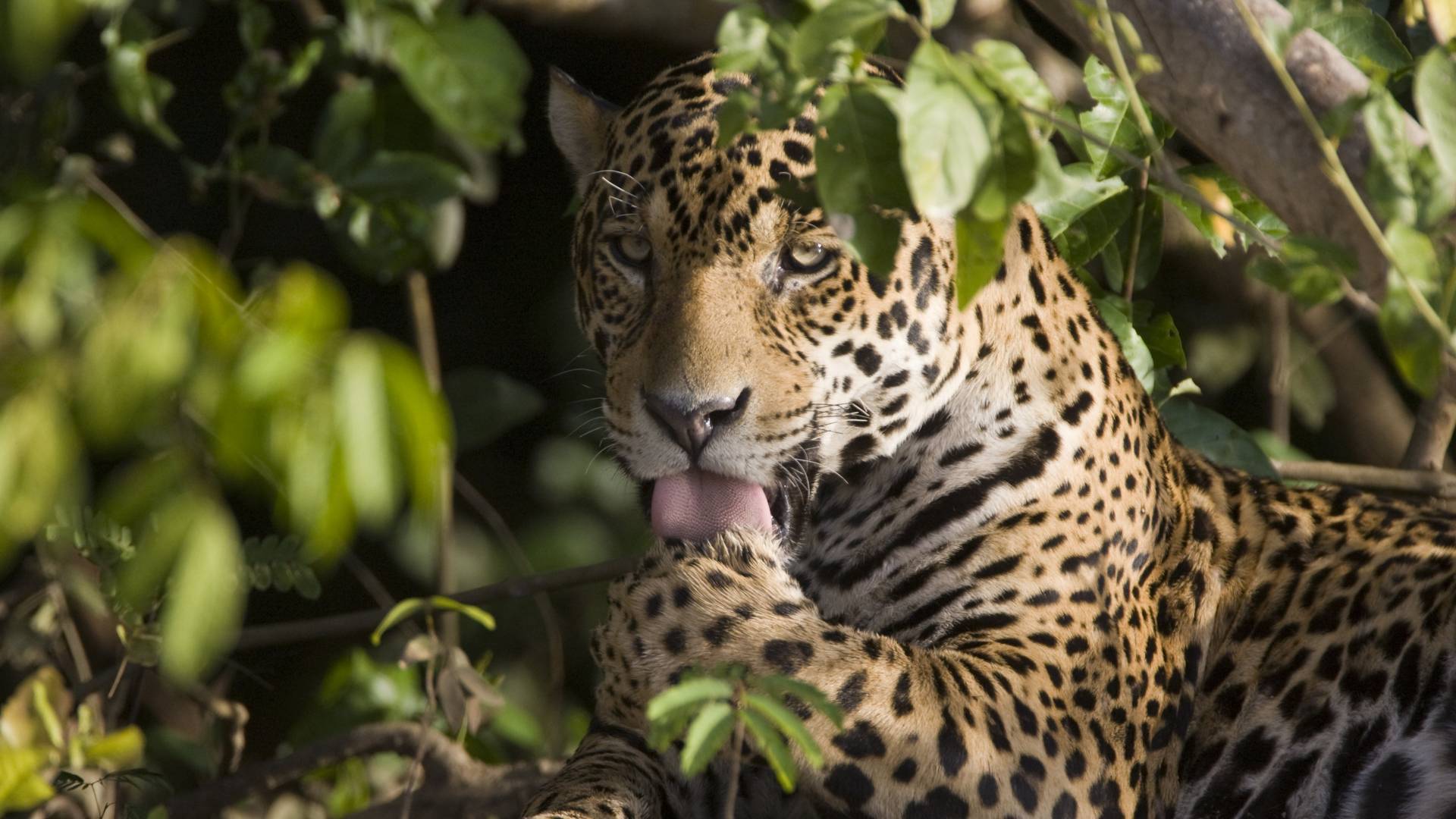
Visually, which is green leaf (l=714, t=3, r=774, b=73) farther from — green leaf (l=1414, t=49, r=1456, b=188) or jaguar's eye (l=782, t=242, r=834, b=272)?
jaguar's eye (l=782, t=242, r=834, b=272)

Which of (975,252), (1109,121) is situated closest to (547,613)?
(1109,121)

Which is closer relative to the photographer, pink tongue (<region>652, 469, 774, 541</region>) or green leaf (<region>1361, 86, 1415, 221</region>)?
green leaf (<region>1361, 86, 1415, 221</region>)

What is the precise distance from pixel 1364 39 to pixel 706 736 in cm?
184

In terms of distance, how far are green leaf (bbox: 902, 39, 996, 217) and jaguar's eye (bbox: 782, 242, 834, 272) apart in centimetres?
140

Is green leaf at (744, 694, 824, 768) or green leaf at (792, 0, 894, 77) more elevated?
green leaf at (792, 0, 894, 77)

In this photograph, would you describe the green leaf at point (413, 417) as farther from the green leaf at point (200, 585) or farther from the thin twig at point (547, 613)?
the thin twig at point (547, 613)

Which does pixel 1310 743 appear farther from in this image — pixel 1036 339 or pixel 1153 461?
pixel 1036 339

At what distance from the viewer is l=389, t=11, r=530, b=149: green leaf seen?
311 cm

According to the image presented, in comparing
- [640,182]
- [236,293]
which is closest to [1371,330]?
[640,182]

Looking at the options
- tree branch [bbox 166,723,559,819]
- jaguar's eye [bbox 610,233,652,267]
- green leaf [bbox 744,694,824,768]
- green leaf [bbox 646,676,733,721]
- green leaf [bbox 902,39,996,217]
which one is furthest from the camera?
tree branch [bbox 166,723,559,819]

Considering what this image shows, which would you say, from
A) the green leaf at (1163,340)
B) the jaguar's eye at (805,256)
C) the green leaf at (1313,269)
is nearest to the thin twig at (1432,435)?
the green leaf at (1163,340)

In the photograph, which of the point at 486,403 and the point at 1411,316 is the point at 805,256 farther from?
the point at 486,403

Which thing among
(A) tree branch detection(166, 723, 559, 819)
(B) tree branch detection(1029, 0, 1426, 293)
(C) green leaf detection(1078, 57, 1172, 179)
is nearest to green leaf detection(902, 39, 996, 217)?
(B) tree branch detection(1029, 0, 1426, 293)

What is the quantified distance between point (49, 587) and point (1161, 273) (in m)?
4.25
